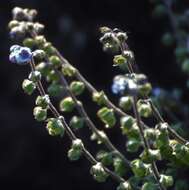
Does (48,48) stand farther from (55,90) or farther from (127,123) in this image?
(127,123)

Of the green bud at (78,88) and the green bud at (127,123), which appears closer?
the green bud at (127,123)

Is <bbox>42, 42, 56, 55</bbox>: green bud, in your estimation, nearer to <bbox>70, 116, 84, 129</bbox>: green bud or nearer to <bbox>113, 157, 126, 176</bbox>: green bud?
<bbox>70, 116, 84, 129</bbox>: green bud

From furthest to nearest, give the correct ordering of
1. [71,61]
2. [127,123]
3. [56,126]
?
1. [71,61]
2. [56,126]
3. [127,123]

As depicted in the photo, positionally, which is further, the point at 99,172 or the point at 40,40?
the point at 40,40

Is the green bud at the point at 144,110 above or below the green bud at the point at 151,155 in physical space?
above

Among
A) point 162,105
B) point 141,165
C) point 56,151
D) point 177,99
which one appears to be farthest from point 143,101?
point 56,151

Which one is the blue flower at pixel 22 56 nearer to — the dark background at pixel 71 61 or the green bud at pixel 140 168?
the green bud at pixel 140 168

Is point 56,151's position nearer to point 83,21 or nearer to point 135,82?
point 83,21

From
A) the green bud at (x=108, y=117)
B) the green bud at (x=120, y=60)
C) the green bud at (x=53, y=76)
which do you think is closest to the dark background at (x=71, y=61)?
the green bud at (x=53, y=76)

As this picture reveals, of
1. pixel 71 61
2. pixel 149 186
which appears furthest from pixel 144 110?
pixel 71 61
